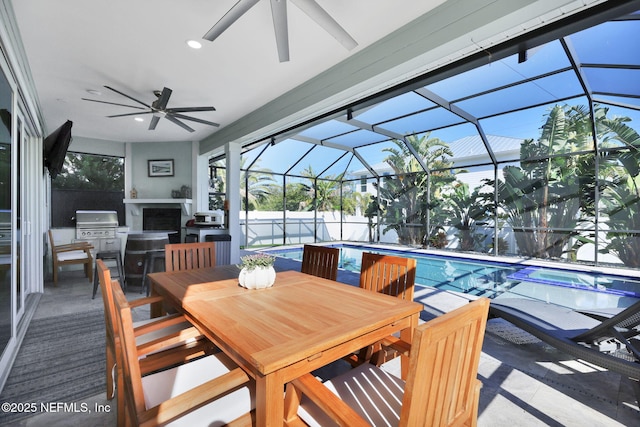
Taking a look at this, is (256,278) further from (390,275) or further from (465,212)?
(465,212)

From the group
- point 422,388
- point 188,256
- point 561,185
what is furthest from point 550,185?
point 422,388

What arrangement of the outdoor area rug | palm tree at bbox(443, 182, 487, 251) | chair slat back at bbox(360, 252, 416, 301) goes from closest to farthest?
the outdoor area rug < chair slat back at bbox(360, 252, 416, 301) < palm tree at bbox(443, 182, 487, 251)

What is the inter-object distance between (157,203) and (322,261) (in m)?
5.60

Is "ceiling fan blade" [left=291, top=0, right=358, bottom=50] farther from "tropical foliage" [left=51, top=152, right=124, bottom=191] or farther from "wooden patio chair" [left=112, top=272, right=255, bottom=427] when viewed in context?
"tropical foliage" [left=51, top=152, right=124, bottom=191]

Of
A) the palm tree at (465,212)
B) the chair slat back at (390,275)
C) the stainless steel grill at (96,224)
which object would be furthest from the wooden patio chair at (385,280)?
the palm tree at (465,212)

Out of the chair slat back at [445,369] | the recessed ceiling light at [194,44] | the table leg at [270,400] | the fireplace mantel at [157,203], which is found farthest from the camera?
the fireplace mantel at [157,203]

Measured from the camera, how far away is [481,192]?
27.0ft

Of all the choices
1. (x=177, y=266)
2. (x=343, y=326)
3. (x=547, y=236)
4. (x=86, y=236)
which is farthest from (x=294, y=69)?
(x=547, y=236)

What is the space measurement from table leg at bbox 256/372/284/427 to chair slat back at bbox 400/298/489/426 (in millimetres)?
437

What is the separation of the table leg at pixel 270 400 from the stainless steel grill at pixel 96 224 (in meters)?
6.55

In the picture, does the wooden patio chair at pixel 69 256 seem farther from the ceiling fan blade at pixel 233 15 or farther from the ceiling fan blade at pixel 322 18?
the ceiling fan blade at pixel 322 18

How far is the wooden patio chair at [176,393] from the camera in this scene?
1072 mm

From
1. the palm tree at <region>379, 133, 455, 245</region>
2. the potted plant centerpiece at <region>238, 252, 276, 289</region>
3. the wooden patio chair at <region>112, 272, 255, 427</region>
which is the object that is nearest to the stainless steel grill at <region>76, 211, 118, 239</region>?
the potted plant centerpiece at <region>238, 252, 276, 289</region>

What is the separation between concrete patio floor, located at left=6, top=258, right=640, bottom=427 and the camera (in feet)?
5.56
